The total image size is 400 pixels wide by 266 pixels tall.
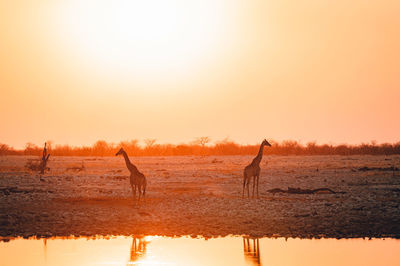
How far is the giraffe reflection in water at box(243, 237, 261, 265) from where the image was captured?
1686 centimetres

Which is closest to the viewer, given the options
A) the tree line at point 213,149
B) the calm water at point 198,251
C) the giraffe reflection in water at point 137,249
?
the calm water at point 198,251

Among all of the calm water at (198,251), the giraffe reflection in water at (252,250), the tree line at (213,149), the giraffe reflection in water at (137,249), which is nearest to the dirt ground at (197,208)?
the giraffe reflection in water at (252,250)

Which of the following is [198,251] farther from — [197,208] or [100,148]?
[100,148]

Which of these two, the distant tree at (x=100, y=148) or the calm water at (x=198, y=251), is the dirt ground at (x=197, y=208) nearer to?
the calm water at (x=198, y=251)

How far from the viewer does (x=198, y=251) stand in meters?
17.7

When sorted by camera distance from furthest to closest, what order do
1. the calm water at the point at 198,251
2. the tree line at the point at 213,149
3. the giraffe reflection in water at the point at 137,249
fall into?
the tree line at the point at 213,149, the giraffe reflection in water at the point at 137,249, the calm water at the point at 198,251

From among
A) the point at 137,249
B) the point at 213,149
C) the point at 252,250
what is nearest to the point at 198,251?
the point at 252,250

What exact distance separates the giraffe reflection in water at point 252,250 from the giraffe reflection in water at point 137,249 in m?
2.77

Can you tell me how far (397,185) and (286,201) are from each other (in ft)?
27.9

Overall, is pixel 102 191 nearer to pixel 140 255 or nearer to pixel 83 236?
pixel 83 236

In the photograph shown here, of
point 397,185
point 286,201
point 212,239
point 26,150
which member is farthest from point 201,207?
point 26,150

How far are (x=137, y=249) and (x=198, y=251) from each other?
5.56ft

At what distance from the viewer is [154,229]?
20.7 meters

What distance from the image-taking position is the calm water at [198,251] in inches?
655
